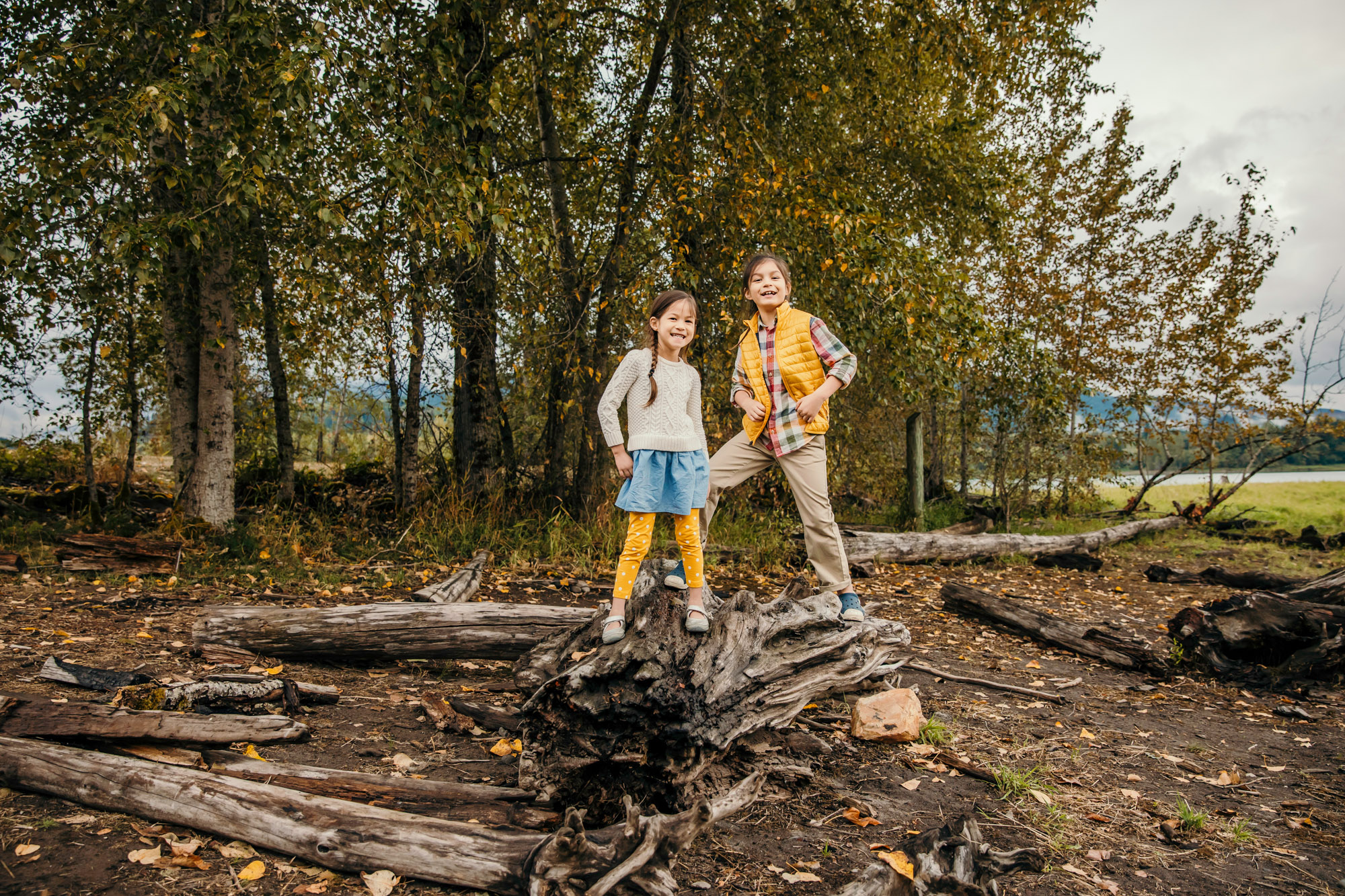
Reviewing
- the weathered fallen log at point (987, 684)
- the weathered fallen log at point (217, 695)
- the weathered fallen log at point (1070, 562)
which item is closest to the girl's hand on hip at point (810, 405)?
the weathered fallen log at point (987, 684)

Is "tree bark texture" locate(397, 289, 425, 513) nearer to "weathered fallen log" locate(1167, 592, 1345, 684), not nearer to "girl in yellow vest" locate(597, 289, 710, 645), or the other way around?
"girl in yellow vest" locate(597, 289, 710, 645)

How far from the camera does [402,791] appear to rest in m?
2.89

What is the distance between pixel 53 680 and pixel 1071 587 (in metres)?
9.77

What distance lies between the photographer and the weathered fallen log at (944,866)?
2445mm

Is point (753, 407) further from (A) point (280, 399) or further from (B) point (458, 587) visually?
(A) point (280, 399)

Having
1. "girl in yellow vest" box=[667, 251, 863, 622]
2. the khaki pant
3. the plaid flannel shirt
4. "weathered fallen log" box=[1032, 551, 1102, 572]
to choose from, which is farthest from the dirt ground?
"weathered fallen log" box=[1032, 551, 1102, 572]

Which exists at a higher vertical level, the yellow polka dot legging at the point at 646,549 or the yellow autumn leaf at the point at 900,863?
the yellow polka dot legging at the point at 646,549

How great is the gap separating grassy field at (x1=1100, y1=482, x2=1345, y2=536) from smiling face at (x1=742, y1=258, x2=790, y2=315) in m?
13.7

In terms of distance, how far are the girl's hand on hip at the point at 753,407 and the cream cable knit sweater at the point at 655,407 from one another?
47 cm

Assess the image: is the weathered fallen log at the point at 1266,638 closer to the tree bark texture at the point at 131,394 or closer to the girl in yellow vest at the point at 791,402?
the girl in yellow vest at the point at 791,402

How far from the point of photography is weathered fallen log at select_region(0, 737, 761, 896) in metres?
2.35

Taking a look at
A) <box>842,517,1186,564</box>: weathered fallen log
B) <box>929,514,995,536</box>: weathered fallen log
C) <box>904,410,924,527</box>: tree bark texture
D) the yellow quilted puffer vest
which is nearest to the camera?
the yellow quilted puffer vest

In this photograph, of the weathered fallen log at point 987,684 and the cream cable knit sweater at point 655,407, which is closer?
the cream cable knit sweater at point 655,407

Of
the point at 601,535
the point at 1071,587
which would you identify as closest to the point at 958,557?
the point at 1071,587
